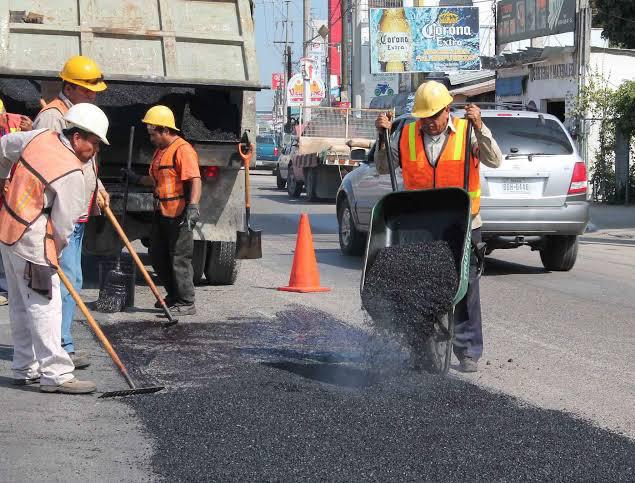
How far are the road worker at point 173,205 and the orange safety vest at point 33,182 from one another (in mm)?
3196

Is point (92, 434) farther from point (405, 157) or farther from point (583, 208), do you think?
point (583, 208)

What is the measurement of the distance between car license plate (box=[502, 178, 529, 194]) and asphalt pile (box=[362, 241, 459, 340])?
5.37 m

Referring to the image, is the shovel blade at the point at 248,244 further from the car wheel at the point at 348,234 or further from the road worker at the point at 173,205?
the car wheel at the point at 348,234

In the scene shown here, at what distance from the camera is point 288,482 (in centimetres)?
497

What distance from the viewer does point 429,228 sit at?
7484 millimetres

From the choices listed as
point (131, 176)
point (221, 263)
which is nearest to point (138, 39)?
point (131, 176)

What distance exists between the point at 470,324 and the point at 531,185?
17.1ft

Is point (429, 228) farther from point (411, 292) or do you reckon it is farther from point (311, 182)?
point (311, 182)

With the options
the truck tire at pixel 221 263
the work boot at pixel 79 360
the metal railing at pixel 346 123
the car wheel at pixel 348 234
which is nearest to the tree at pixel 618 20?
the metal railing at pixel 346 123

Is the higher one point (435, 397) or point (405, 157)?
point (405, 157)

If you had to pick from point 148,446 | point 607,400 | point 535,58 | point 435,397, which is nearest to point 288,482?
point 148,446

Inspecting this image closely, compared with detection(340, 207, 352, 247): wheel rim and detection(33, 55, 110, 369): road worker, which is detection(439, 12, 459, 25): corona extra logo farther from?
detection(33, 55, 110, 369): road worker

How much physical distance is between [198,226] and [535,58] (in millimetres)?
20665

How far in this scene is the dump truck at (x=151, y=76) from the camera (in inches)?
415
